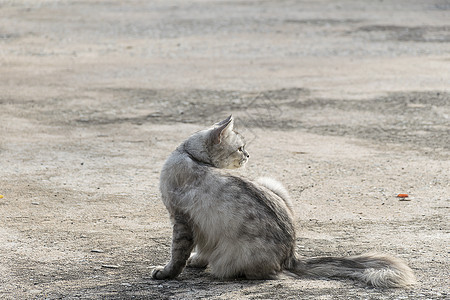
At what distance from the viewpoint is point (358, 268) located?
5094mm

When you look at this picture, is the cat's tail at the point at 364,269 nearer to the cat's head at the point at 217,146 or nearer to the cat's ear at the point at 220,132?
the cat's head at the point at 217,146

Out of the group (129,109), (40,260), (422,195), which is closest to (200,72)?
(129,109)

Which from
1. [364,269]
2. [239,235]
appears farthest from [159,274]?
[364,269]

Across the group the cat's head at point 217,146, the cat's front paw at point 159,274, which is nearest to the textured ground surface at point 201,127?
the cat's front paw at point 159,274

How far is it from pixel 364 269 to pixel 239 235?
3.00ft

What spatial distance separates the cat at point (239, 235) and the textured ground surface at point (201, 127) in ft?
0.36

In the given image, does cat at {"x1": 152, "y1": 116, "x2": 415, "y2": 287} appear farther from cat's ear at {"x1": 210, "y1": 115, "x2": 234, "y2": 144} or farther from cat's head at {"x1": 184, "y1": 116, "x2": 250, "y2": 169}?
cat's ear at {"x1": 210, "y1": 115, "x2": 234, "y2": 144}

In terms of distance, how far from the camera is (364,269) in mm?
5055

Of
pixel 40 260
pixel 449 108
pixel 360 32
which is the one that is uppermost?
pixel 360 32

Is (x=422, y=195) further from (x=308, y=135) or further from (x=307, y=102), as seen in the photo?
(x=307, y=102)

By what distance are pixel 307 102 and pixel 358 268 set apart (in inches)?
273

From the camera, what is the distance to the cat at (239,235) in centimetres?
506

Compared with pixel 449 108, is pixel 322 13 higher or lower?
higher

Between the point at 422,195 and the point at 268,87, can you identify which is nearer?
the point at 422,195
